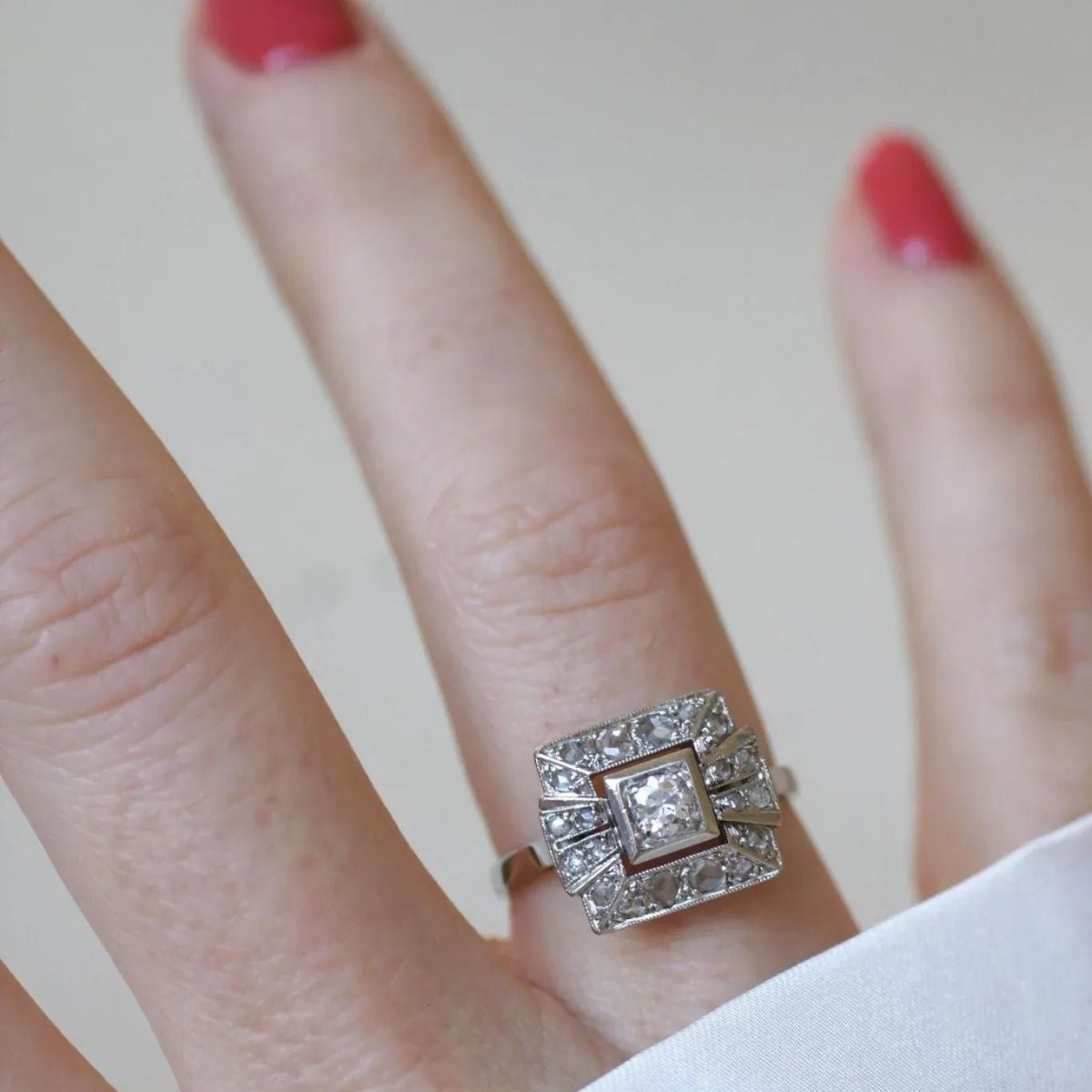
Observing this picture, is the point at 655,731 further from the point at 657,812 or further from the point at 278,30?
the point at 278,30

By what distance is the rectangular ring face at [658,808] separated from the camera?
22.5 inches

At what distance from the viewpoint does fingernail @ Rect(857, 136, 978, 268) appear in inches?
30.8

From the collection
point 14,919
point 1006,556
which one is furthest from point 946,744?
point 14,919

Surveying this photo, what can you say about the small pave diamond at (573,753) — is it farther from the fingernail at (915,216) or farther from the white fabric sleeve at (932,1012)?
the fingernail at (915,216)

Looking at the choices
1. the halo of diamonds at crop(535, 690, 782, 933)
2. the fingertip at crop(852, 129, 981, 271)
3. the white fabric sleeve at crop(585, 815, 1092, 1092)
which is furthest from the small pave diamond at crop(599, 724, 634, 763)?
the fingertip at crop(852, 129, 981, 271)

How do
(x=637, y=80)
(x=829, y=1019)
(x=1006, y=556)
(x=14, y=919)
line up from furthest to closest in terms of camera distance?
(x=637, y=80), (x=14, y=919), (x=1006, y=556), (x=829, y=1019)

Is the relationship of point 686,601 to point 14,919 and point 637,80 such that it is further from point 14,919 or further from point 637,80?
point 637,80

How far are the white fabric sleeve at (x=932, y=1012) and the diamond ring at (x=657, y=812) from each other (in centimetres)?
5

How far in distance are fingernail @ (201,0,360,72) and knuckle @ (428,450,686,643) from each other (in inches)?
10.3

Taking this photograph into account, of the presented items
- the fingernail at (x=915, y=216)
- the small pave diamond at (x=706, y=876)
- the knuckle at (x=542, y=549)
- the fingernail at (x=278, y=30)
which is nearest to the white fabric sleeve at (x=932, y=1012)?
the small pave diamond at (x=706, y=876)

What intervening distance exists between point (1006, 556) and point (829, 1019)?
289 mm

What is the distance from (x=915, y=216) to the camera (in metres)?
0.78

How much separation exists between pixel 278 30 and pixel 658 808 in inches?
18.3

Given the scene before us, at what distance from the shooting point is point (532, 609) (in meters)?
0.64
